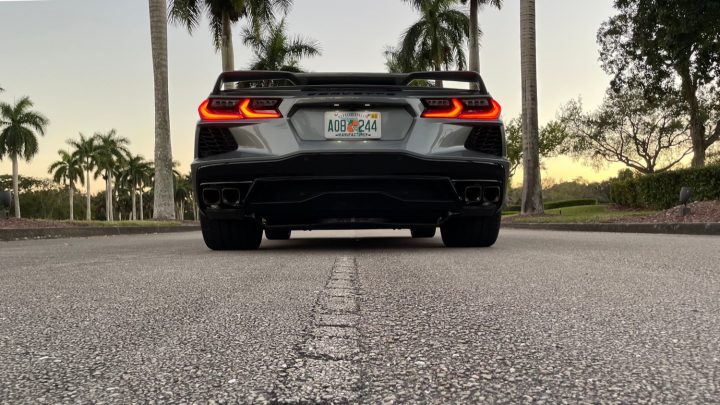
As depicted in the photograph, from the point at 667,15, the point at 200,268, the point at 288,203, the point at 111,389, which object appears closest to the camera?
the point at 111,389

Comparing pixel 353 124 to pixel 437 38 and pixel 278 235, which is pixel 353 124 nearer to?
pixel 278 235

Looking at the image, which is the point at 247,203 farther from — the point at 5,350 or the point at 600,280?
the point at 5,350

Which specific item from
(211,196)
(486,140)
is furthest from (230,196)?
Result: (486,140)

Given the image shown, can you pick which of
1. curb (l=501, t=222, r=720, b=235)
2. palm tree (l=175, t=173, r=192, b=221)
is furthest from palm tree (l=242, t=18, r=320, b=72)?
palm tree (l=175, t=173, r=192, b=221)

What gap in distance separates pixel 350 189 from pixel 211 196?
1201mm

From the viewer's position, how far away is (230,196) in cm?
519

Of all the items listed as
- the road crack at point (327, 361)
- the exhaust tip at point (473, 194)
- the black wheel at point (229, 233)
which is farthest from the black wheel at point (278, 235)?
the road crack at point (327, 361)

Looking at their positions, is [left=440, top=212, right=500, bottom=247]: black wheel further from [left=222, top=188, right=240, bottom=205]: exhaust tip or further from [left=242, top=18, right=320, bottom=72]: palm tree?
[left=242, top=18, right=320, bottom=72]: palm tree

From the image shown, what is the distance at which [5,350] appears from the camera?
1827mm

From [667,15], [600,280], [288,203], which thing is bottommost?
[600,280]

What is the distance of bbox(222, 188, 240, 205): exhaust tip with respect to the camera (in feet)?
16.9

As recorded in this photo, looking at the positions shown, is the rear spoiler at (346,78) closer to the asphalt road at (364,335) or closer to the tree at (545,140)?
the asphalt road at (364,335)

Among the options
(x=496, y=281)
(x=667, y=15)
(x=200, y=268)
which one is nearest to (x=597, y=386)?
(x=496, y=281)

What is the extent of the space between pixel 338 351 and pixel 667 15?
68.4 ft
